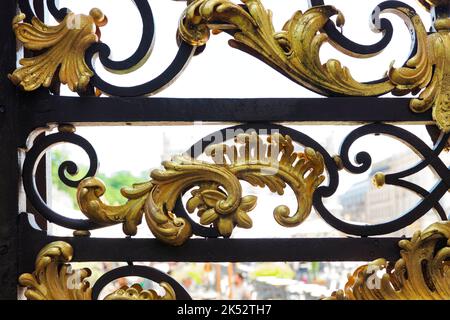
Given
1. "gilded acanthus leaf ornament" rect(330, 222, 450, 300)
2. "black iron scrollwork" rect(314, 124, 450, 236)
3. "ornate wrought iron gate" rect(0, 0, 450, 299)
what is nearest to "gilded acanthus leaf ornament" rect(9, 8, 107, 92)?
"ornate wrought iron gate" rect(0, 0, 450, 299)

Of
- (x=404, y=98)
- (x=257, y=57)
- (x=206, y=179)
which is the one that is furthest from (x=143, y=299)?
(x=404, y=98)

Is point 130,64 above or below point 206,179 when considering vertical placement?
above

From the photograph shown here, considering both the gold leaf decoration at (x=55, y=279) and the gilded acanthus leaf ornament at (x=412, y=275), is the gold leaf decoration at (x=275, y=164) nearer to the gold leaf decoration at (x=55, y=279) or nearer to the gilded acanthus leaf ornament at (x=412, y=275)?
the gilded acanthus leaf ornament at (x=412, y=275)

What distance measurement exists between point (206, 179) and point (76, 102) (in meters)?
0.27

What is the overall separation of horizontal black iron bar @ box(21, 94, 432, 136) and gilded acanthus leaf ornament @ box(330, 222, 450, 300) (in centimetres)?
21

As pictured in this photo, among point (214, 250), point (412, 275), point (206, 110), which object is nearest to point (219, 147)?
point (206, 110)

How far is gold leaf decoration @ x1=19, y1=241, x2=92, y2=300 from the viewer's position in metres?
1.25

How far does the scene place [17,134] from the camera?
1.28 meters

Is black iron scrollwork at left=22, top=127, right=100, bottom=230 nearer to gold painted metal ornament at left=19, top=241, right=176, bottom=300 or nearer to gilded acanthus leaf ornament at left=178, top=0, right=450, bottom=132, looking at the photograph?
→ gold painted metal ornament at left=19, top=241, right=176, bottom=300

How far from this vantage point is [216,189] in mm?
1264

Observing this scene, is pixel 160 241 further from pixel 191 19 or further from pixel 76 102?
pixel 191 19

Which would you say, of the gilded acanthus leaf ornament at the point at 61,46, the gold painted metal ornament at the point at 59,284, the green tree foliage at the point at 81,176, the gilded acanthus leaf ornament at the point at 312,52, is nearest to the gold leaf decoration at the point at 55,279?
the gold painted metal ornament at the point at 59,284

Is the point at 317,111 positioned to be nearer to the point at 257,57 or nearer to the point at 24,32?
the point at 257,57
